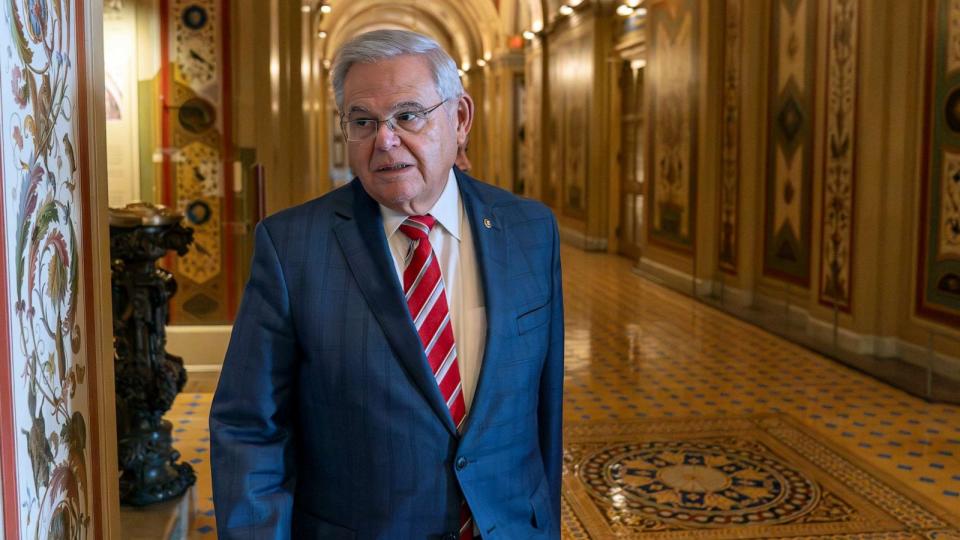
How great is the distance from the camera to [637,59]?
12227 mm

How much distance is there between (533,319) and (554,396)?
0.74ft

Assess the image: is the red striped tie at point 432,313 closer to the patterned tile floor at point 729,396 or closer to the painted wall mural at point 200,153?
the patterned tile floor at point 729,396

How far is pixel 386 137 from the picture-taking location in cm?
150

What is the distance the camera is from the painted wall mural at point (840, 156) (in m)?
6.80

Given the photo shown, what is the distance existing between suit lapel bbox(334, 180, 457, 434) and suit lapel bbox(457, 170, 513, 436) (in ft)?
0.25

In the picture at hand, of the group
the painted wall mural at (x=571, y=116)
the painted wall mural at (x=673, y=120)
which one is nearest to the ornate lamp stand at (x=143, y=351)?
the painted wall mural at (x=673, y=120)

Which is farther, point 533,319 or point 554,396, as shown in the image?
point 554,396

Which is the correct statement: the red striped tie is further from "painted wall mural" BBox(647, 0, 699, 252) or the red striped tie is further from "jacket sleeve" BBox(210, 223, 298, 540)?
"painted wall mural" BBox(647, 0, 699, 252)

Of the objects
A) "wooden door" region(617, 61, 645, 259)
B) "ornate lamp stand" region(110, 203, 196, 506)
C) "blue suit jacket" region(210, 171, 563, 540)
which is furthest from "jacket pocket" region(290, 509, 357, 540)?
"wooden door" region(617, 61, 645, 259)

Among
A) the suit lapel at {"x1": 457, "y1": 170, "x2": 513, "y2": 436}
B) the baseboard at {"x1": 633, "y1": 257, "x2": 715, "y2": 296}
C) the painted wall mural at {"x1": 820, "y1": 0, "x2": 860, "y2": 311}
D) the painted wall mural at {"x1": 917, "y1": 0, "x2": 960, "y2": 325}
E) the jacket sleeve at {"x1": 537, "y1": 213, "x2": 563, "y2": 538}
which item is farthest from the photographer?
the baseboard at {"x1": 633, "y1": 257, "x2": 715, "y2": 296}

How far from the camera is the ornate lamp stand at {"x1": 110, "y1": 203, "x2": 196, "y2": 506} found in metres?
3.77

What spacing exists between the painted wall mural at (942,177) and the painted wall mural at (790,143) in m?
1.37

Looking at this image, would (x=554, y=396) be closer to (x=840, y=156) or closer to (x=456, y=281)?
(x=456, y=281)

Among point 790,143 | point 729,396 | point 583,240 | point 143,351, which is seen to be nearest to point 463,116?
point 143,351
